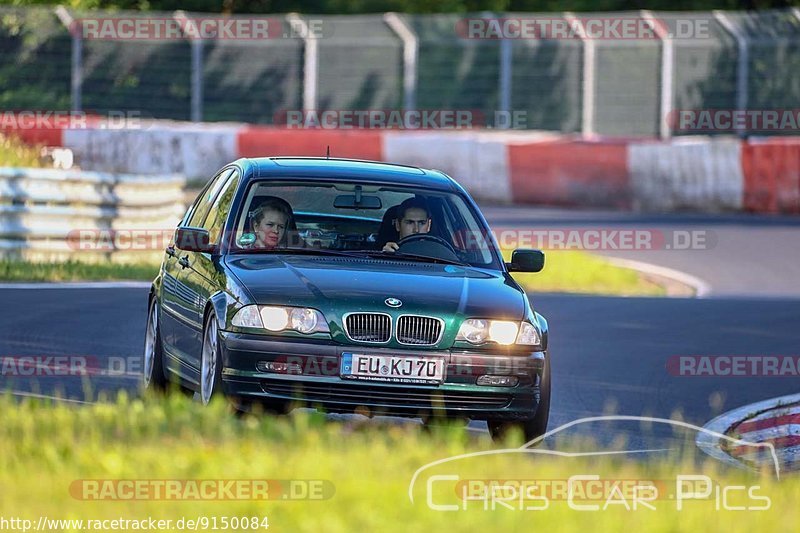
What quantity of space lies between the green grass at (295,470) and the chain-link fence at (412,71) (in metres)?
24.7

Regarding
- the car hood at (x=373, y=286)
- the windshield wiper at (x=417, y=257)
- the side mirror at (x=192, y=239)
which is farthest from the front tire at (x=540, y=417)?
the side mirror at (x=192, y=239)

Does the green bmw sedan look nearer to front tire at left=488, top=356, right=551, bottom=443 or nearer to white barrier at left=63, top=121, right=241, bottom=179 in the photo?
front tire at left=488, top=356, right=551, bottom=443

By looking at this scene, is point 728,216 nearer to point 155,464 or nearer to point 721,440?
point 721,440

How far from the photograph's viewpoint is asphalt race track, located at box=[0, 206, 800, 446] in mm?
11477

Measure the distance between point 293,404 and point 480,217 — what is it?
2.07 meters

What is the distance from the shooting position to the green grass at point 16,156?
21.8 metres

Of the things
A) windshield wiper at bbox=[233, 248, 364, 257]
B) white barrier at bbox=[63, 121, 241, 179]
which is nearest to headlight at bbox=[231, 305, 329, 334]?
windshield wiper at bbox=[233, 248, 364, 257]

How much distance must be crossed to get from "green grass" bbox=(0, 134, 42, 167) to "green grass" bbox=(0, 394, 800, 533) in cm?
1435

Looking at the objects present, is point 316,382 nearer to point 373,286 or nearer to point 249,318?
point 249,318

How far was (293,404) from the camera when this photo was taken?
28.8 ft

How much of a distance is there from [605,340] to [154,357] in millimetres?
4934

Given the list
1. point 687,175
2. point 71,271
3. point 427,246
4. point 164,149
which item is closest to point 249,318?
point 427,246

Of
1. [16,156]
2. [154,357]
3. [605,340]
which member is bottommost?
[605,340]

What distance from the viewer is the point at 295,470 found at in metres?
6.34
